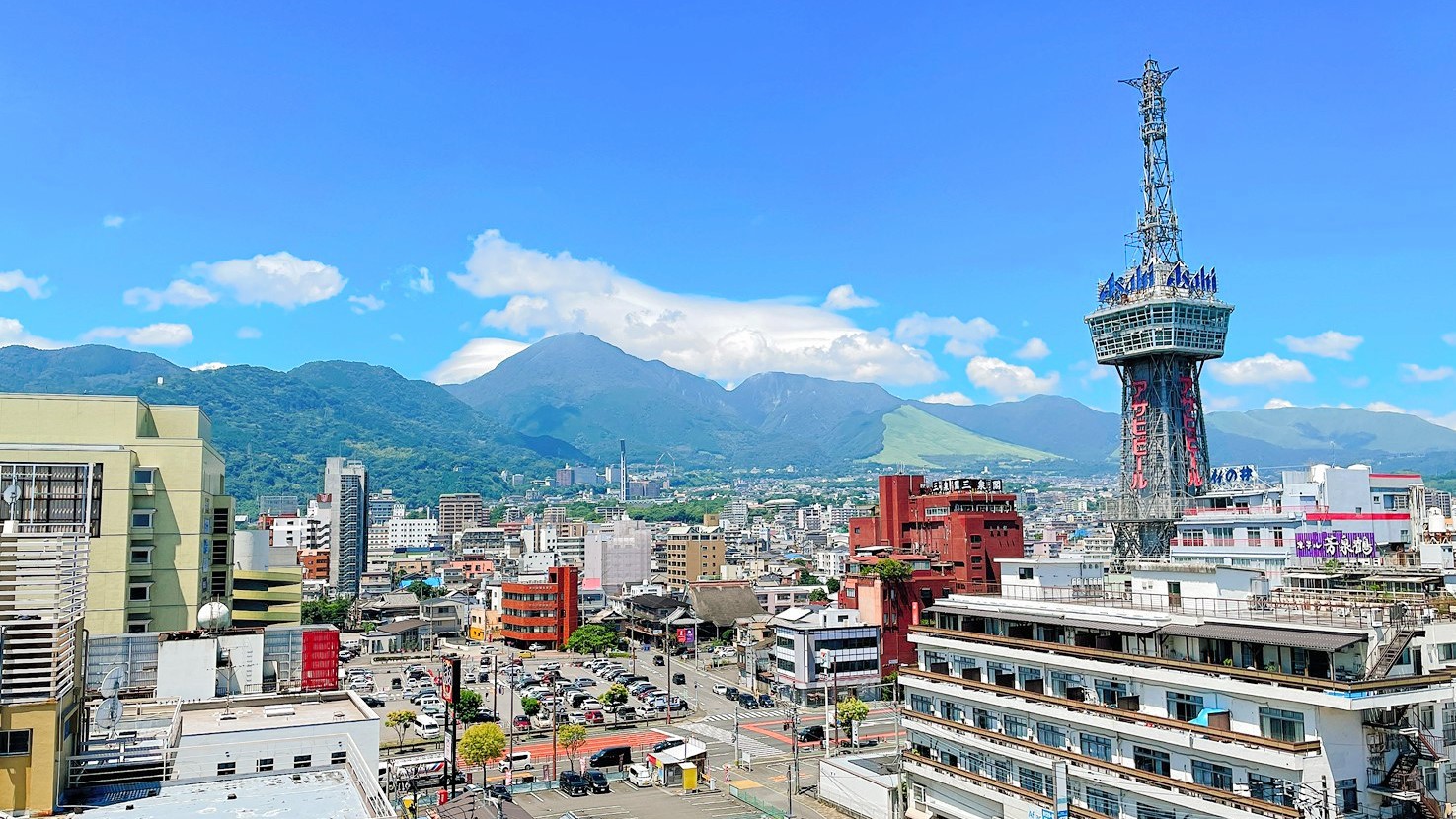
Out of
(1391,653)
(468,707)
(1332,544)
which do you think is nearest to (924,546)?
(1332,544)

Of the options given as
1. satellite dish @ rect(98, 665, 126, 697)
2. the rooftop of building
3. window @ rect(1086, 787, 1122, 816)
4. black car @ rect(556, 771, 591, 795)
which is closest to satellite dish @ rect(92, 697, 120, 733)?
the rooftop of building

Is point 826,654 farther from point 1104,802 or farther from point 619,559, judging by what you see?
point 619,559

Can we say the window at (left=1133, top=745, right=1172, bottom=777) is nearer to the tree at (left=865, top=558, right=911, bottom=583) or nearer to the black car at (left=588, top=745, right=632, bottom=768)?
the black car at (left=588, top=745, right=632, bottom=768)

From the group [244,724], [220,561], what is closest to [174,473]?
[220,561]

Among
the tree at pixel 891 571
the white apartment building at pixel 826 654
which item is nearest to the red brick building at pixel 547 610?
the white apartment building at pixel 826 654

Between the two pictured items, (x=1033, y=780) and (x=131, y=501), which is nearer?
(x=1033, y=780)

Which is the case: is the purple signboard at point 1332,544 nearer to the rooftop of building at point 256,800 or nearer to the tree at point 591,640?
the rooftop of building at point 256,800
